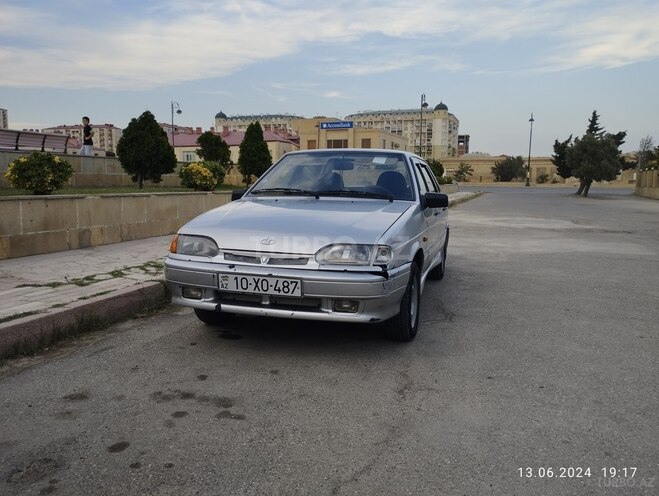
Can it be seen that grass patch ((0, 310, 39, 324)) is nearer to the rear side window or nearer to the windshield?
the windshield

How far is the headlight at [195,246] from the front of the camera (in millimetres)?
3877

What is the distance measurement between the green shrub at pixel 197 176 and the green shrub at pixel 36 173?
469 centimetres

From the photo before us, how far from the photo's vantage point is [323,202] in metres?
4.49

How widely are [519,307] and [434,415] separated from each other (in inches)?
116

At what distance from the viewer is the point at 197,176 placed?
12.5 metres

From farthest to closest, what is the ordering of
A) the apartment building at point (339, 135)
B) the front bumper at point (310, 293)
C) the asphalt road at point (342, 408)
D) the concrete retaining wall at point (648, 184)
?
the apartment building at point (339, 135), the concrete retaining wall at point (648, 184), the front bumper at point (310, 293), the asphalt road at point (342, 408)

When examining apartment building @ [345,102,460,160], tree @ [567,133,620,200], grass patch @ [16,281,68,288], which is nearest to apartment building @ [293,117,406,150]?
apartment building @ [345,102,460,160]

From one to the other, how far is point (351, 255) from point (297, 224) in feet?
1.67

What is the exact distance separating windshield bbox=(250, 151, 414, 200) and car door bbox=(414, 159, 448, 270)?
29 centimetres

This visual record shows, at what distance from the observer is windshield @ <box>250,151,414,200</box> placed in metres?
4.78

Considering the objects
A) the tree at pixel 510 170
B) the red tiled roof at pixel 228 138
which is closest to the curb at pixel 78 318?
the red tiled roof at pixel 228 138

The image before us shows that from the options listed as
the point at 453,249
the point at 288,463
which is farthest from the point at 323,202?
the point at 453,249

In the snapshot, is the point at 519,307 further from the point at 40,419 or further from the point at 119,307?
the point at 40,419

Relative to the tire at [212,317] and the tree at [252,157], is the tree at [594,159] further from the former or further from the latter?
the tire at [212,317]
